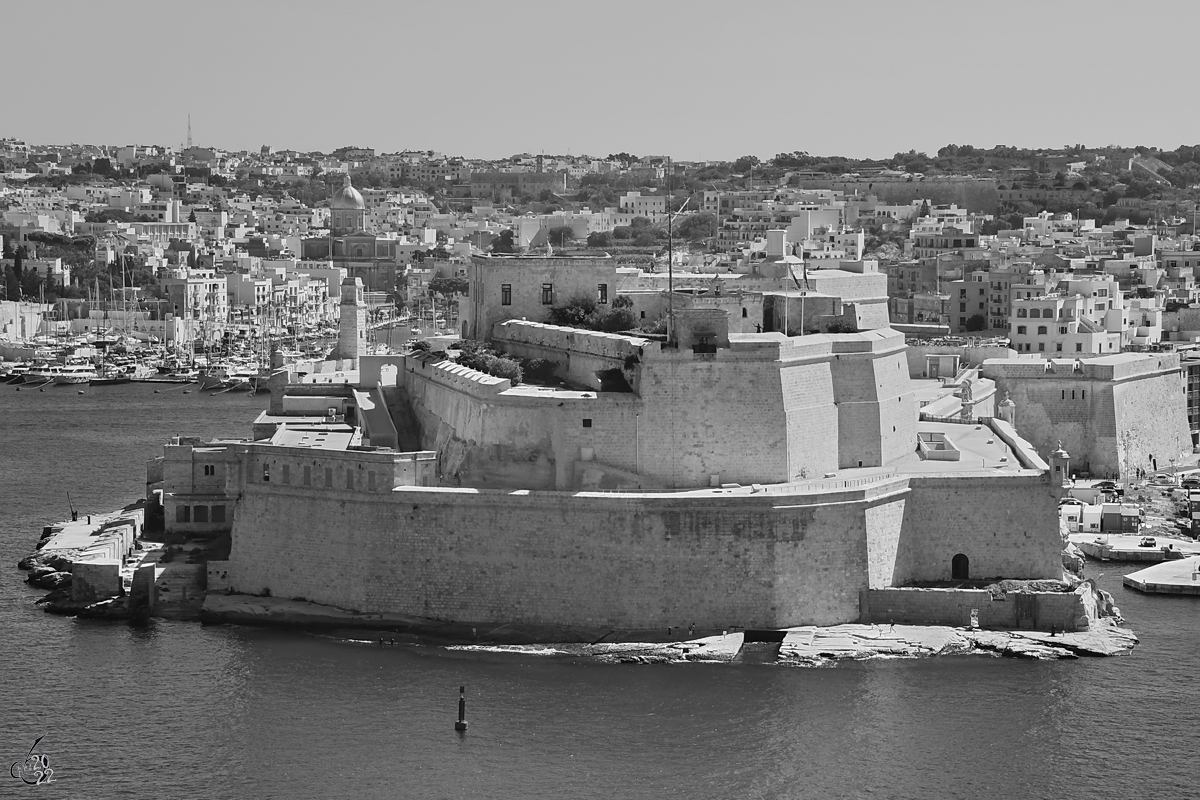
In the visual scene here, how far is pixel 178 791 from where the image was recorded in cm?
2627

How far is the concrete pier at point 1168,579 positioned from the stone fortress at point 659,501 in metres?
2.78

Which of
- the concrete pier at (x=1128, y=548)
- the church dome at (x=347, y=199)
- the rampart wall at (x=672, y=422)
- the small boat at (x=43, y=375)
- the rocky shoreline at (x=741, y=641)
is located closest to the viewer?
the rocky shoreline at (x=741, y=641)

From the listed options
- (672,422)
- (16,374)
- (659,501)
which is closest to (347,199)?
(16,374)

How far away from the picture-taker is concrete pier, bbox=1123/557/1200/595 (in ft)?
118

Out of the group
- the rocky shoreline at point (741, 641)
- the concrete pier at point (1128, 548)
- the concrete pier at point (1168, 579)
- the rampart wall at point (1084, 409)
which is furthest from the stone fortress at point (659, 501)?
the rampart wall at point (1084, 409)

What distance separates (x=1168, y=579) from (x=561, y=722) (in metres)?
12.9

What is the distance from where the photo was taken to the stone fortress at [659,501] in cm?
3169

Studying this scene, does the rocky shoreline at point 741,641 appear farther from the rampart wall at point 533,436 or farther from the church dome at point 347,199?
the church dome at point 347,199

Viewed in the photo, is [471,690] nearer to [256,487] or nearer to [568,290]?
[256,487]

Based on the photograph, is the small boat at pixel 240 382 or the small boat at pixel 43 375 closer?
the small boat at pixel 240 382

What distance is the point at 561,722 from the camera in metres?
28.5

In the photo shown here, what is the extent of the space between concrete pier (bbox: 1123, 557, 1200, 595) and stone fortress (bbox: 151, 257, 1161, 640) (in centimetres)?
Answer: 278

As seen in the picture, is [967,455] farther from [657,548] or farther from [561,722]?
[561,722]

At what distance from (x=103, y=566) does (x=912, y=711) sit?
531 inches
